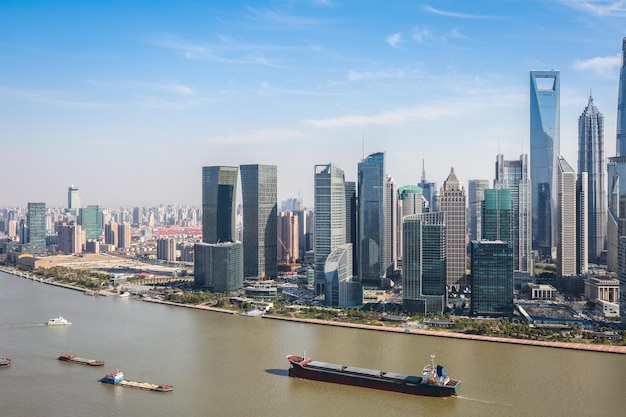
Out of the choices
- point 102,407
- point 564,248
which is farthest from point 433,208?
point 102,407

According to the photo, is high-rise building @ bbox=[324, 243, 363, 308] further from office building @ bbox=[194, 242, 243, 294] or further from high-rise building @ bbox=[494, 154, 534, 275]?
high-rise building @ bbox=[494, 154, 534, 275]

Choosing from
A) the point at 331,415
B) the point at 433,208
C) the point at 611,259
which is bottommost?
the point at 331,415

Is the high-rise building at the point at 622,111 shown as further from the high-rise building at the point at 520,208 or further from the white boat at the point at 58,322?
the white boat at the point at 58,322

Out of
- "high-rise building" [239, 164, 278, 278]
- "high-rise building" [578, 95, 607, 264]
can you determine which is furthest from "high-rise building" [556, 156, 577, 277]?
"high-rise building" [239, 164, 278, 278]

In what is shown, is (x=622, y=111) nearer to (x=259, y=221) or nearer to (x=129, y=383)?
(x=259, y=221)

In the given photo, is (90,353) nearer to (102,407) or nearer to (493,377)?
(102,407)

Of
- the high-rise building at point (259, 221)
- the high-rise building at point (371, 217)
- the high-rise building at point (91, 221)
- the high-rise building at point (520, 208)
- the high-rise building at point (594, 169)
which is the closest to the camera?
the high-rise building at point (371, 217)

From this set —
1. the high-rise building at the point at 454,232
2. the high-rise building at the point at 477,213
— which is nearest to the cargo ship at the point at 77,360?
the high-rise building at the point at 454,232
